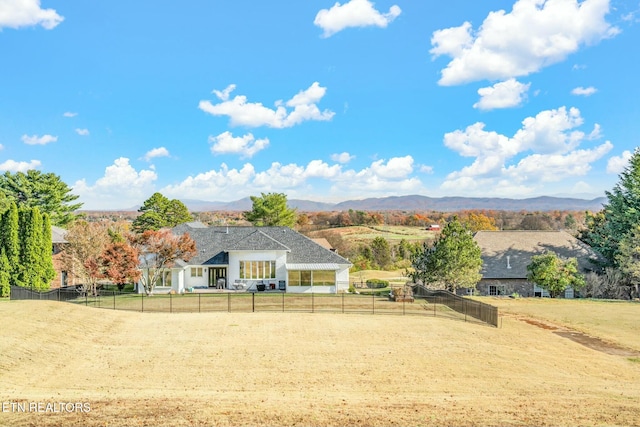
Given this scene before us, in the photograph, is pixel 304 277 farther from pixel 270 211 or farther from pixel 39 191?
pixel 39 191

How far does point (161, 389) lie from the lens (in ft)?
46.0

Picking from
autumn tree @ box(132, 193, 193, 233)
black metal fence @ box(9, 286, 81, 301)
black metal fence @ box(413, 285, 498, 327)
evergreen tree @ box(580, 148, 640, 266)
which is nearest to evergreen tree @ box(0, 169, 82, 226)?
autumn tree @ box(132, 193, 193, 233)

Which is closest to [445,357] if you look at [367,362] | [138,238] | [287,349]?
[367,362]

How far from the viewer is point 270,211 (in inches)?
2820

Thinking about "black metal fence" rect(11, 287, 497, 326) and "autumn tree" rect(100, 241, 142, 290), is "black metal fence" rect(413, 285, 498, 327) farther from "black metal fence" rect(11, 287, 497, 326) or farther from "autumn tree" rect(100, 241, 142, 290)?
"autumn tree" rect(100, 241, 142, 290)

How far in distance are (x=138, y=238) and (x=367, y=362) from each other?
25531 mm

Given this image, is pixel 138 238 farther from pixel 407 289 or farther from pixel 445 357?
pixel 445 357

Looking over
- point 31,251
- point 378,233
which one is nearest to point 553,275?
point 31,251

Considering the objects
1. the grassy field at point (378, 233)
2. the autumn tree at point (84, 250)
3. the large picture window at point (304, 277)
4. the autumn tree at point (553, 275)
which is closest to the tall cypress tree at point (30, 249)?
the autumn tree at point (84, 250)

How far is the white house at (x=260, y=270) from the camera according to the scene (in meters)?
40.5

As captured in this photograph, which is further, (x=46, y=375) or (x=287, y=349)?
(x=287, y=349)

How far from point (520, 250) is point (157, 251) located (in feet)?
116

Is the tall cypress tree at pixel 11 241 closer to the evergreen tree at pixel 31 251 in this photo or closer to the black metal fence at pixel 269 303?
the evergreen tree at pixel 31 251

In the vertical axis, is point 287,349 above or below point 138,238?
below
